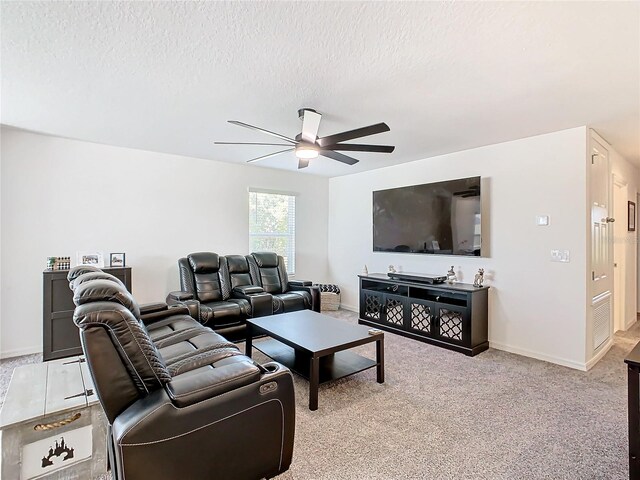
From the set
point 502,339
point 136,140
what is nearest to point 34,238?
point 136,140

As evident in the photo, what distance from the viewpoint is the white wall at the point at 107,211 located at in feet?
11.9

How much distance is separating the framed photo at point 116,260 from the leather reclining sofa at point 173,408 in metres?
2.83

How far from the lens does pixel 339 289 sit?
6070mm

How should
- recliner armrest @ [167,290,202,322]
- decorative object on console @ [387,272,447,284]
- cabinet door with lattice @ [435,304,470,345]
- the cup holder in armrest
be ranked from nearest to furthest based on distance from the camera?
1. the cup holder in armrest
2. recliner armrest @ [167,290,202,322]
3. cabinet door with lattice @ [435,304,470,345]
4. decorative object on console @ [387,272,447,284]

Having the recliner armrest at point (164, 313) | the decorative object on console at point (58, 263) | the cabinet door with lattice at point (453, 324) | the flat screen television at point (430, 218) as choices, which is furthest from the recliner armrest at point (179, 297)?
the cabinet door with lattice at point (453, 324)

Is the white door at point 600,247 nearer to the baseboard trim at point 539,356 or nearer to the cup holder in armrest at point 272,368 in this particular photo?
the baseboard trim at point 539,356

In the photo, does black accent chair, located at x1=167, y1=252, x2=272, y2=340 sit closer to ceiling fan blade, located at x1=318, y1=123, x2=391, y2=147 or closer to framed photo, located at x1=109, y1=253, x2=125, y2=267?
framed photo, located at x1=109, y1=253, x2=125, y2=267

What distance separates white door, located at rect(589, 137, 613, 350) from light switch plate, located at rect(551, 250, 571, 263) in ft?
0.91

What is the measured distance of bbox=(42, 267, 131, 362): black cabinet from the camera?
11.2 ft

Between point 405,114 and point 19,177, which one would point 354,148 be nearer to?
point 405,114

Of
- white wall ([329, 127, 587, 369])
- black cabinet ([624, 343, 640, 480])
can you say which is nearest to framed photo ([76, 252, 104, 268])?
white wall ([329, 127, 587, 369])

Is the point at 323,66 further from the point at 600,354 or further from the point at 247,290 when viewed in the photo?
the point at 600,354

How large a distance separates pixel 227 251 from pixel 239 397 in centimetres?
372

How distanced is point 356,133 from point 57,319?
3.59 metres
